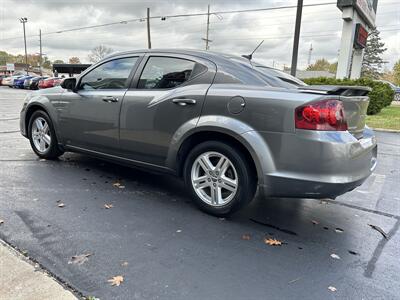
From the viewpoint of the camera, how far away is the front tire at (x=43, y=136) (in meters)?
5.24

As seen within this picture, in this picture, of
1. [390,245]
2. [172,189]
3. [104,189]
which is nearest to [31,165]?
[104,189]

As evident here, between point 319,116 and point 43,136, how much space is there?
4166mm

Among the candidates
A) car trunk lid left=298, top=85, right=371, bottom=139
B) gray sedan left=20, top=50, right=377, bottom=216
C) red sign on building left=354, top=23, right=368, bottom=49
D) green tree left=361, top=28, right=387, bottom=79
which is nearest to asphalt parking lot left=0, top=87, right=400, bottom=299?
gray sedan left=20, top=50, right=377, bottom=216

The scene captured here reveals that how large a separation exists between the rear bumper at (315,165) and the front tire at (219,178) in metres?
0.24

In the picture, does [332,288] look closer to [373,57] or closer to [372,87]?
[372,87]

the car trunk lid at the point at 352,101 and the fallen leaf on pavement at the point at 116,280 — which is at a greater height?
the car trunk lid at the point at 352,101

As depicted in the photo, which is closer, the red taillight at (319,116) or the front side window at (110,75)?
the red taillight at (319,116)

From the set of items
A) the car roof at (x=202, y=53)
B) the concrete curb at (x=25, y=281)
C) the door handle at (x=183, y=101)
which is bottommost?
the concrete curb at (x=25, y=281)

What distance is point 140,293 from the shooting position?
90.5 inches

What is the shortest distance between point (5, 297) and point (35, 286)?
0.17 m

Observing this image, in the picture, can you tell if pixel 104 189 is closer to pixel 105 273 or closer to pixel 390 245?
pixel 105 273

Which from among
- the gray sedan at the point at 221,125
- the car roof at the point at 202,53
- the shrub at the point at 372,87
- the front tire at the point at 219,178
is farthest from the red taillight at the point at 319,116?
the shrub at the point at 372,87

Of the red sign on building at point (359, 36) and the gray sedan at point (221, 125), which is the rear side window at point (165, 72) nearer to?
the gray sedan at point (221, 125)

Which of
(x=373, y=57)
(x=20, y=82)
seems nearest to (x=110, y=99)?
(x=20, y=82)
